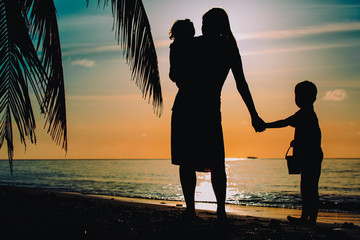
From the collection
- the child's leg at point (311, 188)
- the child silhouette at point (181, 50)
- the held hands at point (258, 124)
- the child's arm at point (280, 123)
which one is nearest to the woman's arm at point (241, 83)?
the held hands at point (258, 124)

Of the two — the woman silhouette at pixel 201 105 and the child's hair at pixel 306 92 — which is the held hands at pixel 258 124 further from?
the child's hair at pixel 306 92

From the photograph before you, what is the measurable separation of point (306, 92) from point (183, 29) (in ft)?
6.31

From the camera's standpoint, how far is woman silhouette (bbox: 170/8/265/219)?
9.68ft

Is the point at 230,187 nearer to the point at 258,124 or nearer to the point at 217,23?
the point at 258,124

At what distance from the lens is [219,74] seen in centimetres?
301

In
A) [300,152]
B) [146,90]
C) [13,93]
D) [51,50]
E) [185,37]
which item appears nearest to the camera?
[13,93]

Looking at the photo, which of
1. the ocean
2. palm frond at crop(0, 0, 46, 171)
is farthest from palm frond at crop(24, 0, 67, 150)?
the ocean

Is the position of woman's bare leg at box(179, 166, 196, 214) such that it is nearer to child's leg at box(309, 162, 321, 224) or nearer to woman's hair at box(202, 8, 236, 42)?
woman's hair at box(202, 8, 236, 42)

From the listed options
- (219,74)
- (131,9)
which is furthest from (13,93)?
(219,74)

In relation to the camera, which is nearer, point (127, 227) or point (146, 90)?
point (127, 227)

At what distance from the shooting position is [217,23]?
300 cm

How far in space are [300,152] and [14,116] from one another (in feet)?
10.7

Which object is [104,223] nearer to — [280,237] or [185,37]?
[280,237]

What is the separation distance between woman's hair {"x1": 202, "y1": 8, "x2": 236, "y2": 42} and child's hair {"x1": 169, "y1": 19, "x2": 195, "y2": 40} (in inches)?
5.9
